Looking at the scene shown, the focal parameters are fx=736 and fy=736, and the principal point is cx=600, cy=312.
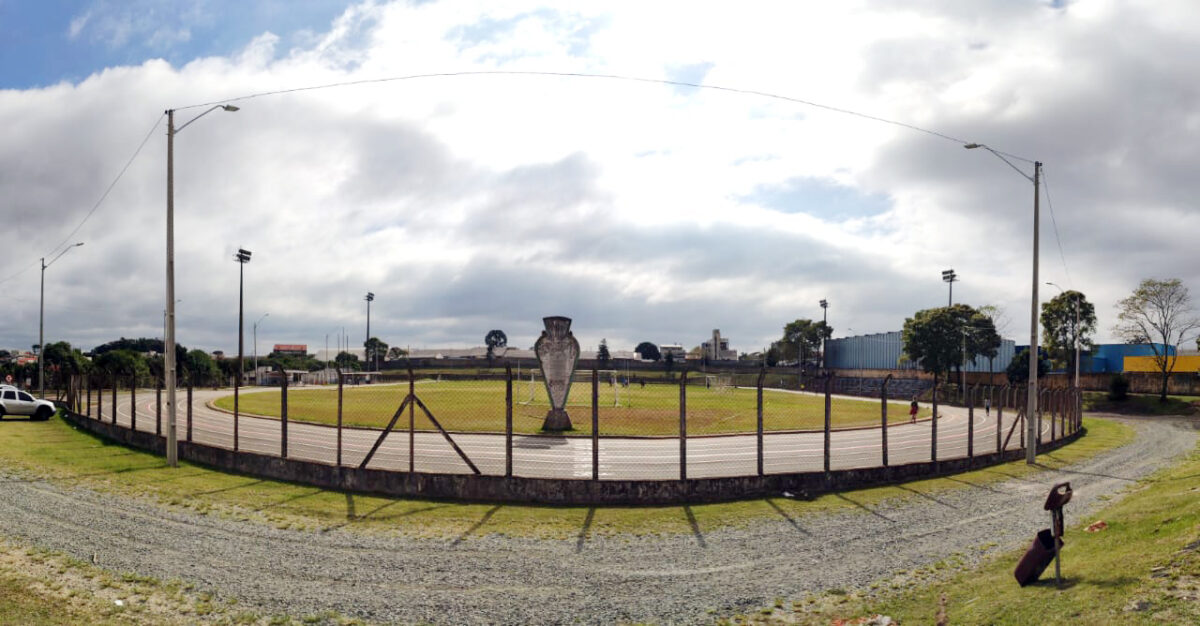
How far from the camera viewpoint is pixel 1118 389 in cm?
6412

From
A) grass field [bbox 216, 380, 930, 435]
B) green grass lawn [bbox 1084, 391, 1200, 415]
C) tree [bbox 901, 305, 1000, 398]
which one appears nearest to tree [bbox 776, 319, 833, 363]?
tree [bbox 901, 305, 1000, 398]

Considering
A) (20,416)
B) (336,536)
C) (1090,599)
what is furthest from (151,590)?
(20,416)

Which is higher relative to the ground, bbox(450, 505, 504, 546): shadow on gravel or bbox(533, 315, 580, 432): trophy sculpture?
bbox(533, 315, 580, 432): trophy sculpture

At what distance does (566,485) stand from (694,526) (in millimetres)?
2879

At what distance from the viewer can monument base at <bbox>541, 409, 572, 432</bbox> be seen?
2973cm

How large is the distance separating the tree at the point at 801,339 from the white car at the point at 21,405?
132 meters

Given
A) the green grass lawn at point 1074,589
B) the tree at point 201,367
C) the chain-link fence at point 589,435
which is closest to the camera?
the green grass lawn at point 1074,589

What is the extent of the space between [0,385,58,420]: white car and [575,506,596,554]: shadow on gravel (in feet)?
103

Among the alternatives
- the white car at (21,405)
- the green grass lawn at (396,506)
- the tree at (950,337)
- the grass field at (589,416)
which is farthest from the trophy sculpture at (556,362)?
the tree at (950,337)

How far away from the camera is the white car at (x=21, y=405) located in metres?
32.3

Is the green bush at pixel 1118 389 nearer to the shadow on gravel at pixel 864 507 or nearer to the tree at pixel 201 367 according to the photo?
the shadow on gravel at pixel 864 507

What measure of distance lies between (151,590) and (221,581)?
2.37ft

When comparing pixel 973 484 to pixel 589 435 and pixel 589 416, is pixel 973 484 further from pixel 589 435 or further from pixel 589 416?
pixel 589 416

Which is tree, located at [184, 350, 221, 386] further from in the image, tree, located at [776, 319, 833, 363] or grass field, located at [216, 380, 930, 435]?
tree, located at [776, 319, 833, 363]
